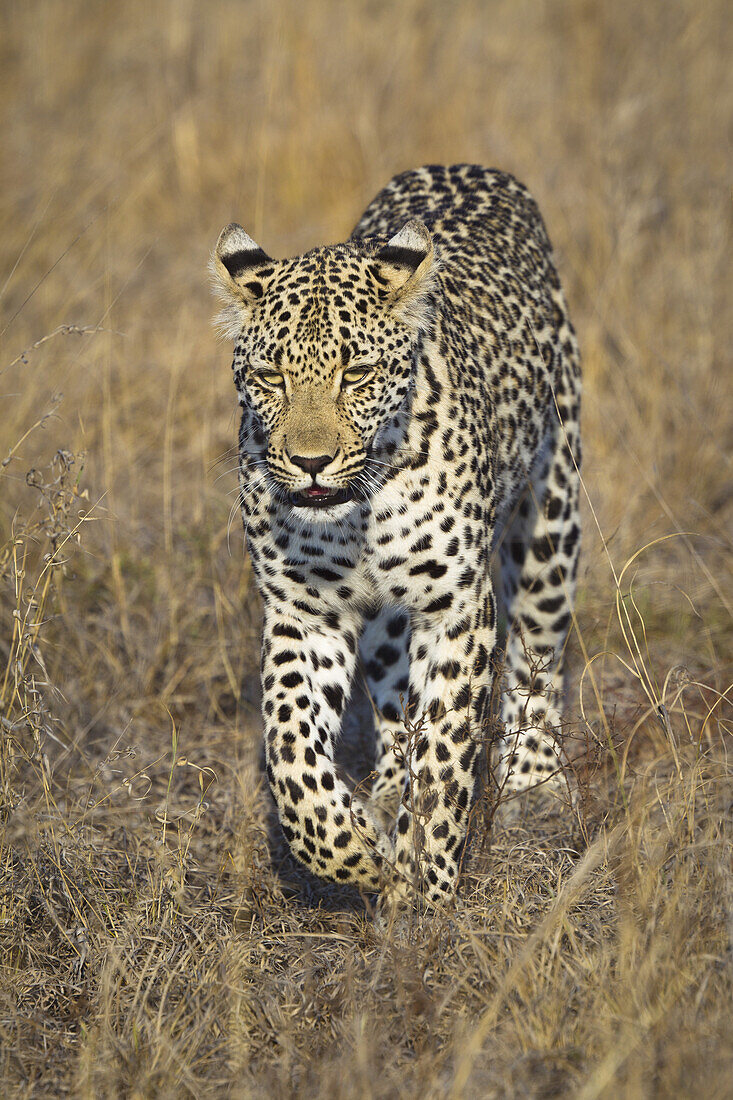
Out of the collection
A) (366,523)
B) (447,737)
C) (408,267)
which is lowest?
(447,737)

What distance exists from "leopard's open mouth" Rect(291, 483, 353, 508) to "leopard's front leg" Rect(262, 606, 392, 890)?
1.84 ft

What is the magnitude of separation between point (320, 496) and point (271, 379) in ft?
1.43

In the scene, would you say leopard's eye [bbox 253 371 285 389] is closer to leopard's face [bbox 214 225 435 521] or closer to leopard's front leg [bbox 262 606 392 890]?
leopard's face [bbox 214 225 435 521]

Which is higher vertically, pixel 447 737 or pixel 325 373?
pixel 325 373

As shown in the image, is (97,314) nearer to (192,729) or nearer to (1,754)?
(192,729)

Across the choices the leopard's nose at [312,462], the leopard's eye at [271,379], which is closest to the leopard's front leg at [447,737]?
the leopard's nose at [312,462]

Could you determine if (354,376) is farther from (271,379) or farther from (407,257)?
(407,257)

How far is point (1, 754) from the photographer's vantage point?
4203 millimetres

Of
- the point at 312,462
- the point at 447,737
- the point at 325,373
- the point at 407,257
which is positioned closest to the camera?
the point at 312,462

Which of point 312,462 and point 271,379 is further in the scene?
point 271,379

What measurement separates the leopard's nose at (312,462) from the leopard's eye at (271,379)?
0.98 ft

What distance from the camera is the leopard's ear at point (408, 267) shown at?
421 centimetres

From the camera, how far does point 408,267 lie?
4.25 metres

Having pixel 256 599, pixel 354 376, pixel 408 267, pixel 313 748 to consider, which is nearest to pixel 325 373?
pixel 354 376
